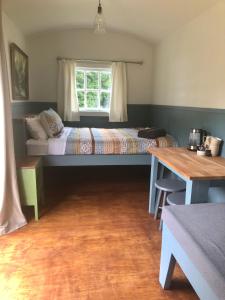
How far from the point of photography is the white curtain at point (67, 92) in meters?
4.21

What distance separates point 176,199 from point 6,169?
1543 mm

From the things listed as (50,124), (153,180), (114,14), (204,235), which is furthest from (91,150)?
(204,235)

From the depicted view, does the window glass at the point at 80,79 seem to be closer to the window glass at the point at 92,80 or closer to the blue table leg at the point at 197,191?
the window glass at the point at 92,80

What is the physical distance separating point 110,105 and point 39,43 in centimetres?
162

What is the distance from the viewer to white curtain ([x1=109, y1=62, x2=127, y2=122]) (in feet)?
14.3

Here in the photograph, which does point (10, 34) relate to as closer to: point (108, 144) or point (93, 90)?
point (93, 90)

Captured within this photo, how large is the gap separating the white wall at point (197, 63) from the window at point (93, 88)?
1.07m

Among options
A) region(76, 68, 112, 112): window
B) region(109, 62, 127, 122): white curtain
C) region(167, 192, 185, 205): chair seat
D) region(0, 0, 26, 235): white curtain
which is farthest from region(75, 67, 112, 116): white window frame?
region(167, 192, 185, 205): chair seat

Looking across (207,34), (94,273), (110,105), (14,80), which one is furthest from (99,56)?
(94,273)

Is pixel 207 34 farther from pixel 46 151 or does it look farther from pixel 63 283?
pixel 63 283

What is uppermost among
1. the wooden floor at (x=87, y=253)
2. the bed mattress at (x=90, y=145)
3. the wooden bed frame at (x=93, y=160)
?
the bed mattress at (x=90, y=145)

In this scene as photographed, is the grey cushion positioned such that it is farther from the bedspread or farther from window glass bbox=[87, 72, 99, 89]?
window glass bbox=[87, 72, 99, 89]

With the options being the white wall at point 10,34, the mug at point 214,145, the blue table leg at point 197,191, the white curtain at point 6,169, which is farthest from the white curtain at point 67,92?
the blue table leg at point 197,191

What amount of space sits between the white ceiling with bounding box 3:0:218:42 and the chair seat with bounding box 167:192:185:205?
195 cm
